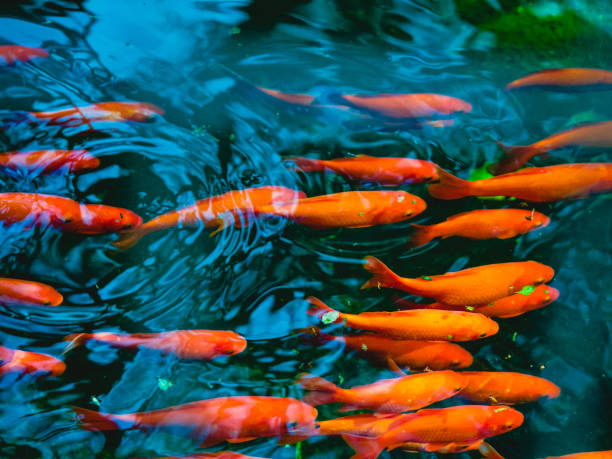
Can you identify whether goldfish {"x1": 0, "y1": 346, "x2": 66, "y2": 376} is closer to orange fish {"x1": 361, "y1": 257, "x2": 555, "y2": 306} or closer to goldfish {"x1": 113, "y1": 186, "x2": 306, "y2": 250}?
goldfish {"x1": 113, "y1": 186, "x2": 306, "y2": 250}

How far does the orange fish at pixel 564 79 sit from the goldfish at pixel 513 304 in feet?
5.31

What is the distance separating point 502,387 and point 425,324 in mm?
572

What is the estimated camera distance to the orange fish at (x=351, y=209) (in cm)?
265

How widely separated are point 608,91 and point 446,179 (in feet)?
5.78

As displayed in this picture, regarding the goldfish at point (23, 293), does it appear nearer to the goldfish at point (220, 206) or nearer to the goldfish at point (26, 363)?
the goldfish at point (26, 363)

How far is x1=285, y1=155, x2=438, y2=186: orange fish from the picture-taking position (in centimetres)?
288

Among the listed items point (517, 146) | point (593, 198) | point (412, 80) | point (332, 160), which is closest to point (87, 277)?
point (332, 160)

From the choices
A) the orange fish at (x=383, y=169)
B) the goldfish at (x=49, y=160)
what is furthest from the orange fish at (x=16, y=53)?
the orange fish at (x=383, y=169)

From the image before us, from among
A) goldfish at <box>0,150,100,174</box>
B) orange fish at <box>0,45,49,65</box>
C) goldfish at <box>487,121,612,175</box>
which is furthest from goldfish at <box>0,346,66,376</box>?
goldfish at <box>487,121,612,175</box>

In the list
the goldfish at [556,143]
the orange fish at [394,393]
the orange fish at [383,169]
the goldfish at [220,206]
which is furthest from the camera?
the goldfish at [556,143]

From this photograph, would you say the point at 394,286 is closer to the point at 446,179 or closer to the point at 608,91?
the point at 446,179

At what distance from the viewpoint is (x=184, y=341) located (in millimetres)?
2428

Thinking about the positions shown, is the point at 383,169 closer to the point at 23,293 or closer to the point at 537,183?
the point at 537,183

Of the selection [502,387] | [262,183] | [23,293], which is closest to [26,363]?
Result: [23,293]
